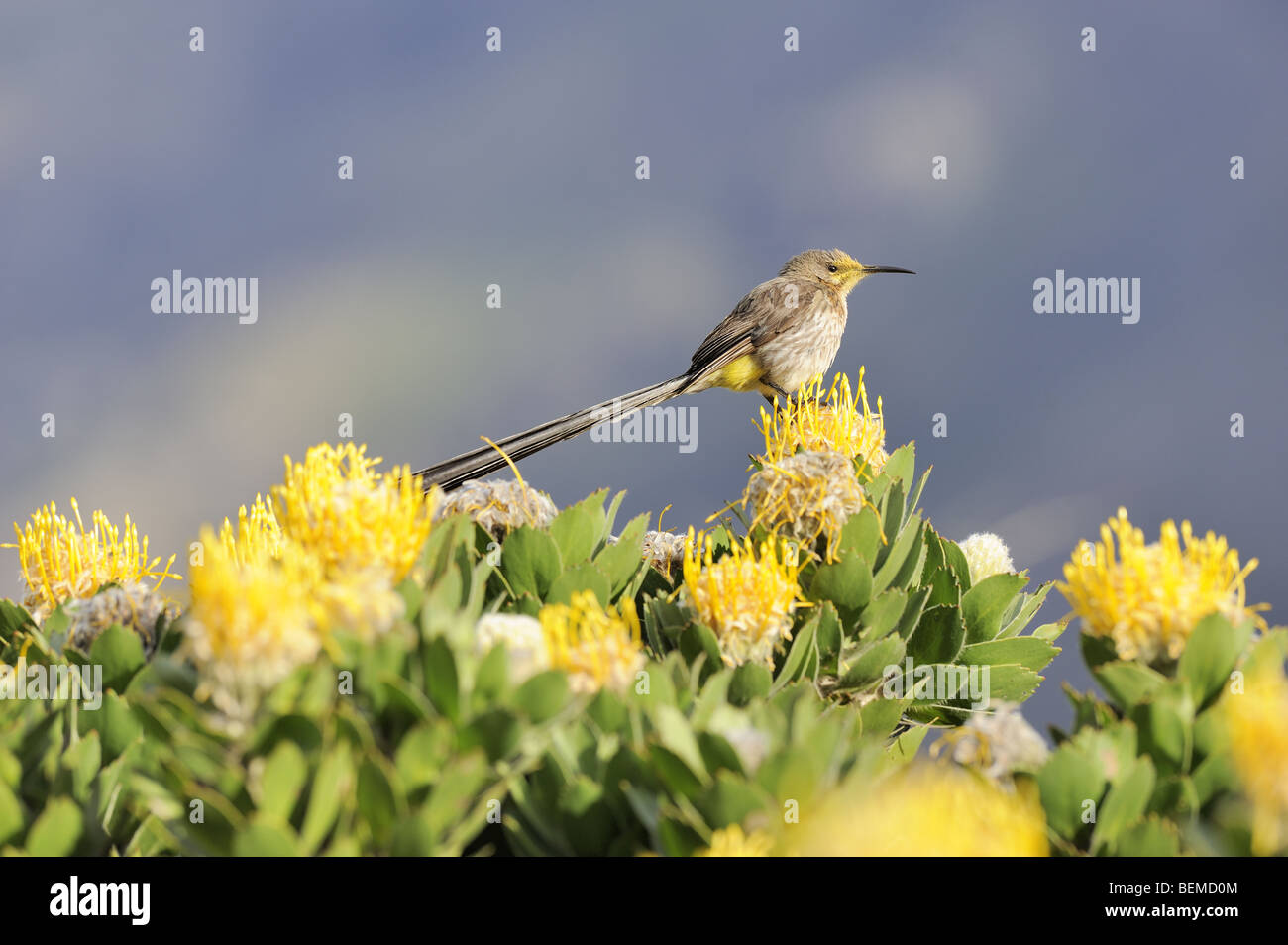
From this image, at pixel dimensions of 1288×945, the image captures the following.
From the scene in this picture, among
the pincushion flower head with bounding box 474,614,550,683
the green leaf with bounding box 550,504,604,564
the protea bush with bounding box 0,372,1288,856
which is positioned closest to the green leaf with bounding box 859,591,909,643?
the protea bush with bounding box 0,372,1288,856

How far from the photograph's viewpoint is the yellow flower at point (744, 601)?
2512mm

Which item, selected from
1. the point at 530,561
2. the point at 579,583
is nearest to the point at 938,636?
the point at 579,583

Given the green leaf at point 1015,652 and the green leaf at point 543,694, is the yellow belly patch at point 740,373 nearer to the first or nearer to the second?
the green leaf at point 1015,652

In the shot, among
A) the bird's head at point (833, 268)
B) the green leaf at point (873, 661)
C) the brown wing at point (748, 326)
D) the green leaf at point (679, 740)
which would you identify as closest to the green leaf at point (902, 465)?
the green leaf at point (873, 661)

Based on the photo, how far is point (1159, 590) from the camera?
2.29m

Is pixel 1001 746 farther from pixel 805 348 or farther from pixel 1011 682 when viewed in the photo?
pixel 805 348

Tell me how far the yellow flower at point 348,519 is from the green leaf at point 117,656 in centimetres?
58

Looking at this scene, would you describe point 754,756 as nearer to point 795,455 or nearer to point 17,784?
point 795,455

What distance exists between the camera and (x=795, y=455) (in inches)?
114
